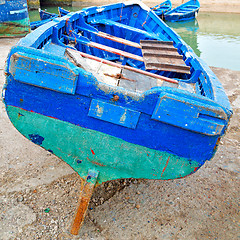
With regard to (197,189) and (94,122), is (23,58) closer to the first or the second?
(94,122)

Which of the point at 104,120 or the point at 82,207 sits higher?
the point at 104,120

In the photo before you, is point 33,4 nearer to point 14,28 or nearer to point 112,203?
point 14,28

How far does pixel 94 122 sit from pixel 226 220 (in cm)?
193

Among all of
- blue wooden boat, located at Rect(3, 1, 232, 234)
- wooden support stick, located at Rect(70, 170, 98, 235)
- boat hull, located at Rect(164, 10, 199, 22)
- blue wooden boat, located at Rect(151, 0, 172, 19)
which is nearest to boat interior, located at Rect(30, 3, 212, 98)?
blue wooden boat, located at Rect(3, 1, 232, 234)

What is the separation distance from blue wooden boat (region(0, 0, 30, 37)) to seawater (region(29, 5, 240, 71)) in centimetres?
733

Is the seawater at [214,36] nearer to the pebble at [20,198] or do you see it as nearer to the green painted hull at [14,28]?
the green painted hull at [14,28]

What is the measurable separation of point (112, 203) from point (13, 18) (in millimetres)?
7775

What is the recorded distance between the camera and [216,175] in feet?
11.3

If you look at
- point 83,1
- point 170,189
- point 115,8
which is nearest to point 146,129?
point 170,189

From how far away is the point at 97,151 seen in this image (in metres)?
2.30

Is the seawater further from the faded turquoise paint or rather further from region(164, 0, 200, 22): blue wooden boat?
the faded turquoise paint

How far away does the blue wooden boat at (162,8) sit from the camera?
665 inches

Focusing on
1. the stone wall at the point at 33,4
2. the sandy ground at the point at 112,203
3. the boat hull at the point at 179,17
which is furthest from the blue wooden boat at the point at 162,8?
the sandy ground at the point at 112,203

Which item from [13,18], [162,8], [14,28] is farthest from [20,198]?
[162,8]
